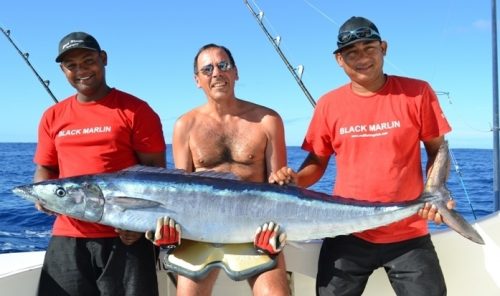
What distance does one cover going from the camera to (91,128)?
3328 millimetres

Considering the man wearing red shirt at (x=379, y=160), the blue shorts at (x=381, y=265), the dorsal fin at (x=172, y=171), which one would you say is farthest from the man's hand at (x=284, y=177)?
the blue shorts at (x=381, y=265)

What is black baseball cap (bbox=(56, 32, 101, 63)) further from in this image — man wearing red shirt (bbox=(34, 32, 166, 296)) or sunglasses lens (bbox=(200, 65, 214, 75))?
sunglasses lens (bbox=(200, 65, 214, 75))

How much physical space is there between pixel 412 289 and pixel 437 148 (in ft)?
2.95

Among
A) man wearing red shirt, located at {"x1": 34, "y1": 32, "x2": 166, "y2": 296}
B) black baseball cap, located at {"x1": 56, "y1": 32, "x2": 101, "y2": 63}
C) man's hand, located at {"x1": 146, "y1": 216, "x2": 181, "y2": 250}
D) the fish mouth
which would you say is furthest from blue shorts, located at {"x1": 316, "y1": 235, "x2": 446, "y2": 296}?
black baseball cap, located at {"x1": 56, "y1": 32, "x2": 101, "y2": 63}

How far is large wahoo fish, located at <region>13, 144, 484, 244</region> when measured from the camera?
289 centimetres

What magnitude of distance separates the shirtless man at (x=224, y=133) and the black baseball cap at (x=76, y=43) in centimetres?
72

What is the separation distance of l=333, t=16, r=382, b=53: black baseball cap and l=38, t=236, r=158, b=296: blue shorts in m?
1.82

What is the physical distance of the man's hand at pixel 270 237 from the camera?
2943 mm

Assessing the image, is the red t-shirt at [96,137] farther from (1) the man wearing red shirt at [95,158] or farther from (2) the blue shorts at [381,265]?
(2) the blue shorts at [381,265]

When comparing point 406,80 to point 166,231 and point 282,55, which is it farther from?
point 282,55

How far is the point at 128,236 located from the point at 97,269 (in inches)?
14.2

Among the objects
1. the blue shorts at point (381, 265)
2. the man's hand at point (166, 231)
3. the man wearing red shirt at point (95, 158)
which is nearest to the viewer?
the man's hand at point (166, 231)

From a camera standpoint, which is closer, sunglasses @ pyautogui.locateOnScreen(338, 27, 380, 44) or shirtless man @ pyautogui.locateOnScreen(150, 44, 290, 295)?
sunglasses @ pyautogui.locateOnScreen(338, 27, 380, 44)

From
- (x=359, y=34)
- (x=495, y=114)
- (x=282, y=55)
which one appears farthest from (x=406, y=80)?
(x=282, y=55)
